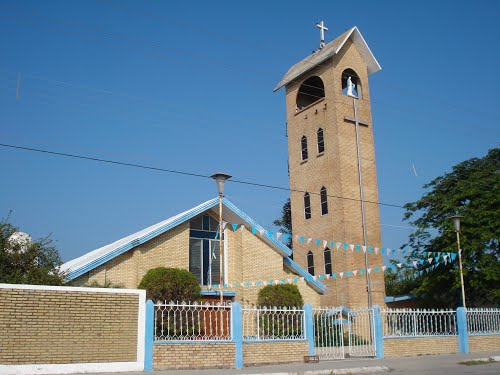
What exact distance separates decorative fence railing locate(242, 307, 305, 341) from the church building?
18.9 ft

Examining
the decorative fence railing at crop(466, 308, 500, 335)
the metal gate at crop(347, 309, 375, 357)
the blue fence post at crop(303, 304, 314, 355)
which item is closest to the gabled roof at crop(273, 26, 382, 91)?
the decorative fence railing at crop(466, 308, 500, 335)

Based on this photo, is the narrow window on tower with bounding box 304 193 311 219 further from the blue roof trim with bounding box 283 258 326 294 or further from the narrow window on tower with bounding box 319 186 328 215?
the blue roof trim with bounding box 283 258 326 294

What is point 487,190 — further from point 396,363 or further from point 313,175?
point 396,363

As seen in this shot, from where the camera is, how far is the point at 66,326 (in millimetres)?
13086

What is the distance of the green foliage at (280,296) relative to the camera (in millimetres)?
22297

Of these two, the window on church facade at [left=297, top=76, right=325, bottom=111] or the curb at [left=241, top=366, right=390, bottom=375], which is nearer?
the curb at [left=241, top=366, right=390, bottom=375]

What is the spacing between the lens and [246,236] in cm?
2472

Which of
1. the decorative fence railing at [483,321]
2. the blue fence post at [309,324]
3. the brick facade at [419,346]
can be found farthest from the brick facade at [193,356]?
the decorative fence railing at [483,321]

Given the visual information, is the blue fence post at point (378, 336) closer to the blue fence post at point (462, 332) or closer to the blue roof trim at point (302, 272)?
the blue fence post at point (462, 332)

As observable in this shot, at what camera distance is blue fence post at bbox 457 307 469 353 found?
21016 mm

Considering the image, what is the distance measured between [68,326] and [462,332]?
14.4m

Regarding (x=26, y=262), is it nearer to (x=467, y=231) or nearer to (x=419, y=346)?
(x=419, y=346)

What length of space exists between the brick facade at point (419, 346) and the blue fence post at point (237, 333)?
5751 mm

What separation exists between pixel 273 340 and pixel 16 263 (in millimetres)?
7886
